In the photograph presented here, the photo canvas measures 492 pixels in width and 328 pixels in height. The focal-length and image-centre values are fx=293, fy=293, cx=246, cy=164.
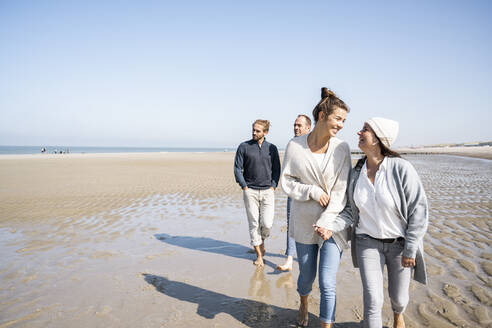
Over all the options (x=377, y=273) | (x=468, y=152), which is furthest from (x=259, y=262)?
(x=468, y=152)

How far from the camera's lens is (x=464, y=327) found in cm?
308

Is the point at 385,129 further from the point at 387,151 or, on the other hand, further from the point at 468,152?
the point at 468,152

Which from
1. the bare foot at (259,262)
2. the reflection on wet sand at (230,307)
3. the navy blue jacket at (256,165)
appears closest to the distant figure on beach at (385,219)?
the reflection on wet sand at (230,307)

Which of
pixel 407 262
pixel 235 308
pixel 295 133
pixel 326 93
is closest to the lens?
pixel 407 262

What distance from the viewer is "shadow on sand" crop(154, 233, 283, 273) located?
5.45 metres

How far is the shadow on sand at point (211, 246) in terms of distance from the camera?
545 cm

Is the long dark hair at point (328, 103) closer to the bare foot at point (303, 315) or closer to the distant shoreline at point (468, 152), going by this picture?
the bare foot at point (303, 315)

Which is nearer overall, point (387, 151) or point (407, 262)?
point (407, 262)

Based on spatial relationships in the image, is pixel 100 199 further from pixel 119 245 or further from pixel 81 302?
pixel 81 302

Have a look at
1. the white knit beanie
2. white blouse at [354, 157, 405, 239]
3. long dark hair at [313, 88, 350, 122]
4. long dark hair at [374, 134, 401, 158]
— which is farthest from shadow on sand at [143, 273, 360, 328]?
long dark hair at [313, 88, 350, 122]

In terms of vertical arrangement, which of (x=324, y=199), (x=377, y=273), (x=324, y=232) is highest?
(x=324, y=199)

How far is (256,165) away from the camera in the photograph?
16.3 feet

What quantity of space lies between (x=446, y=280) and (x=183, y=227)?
17.9 ft

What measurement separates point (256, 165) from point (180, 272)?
83.7 inches
